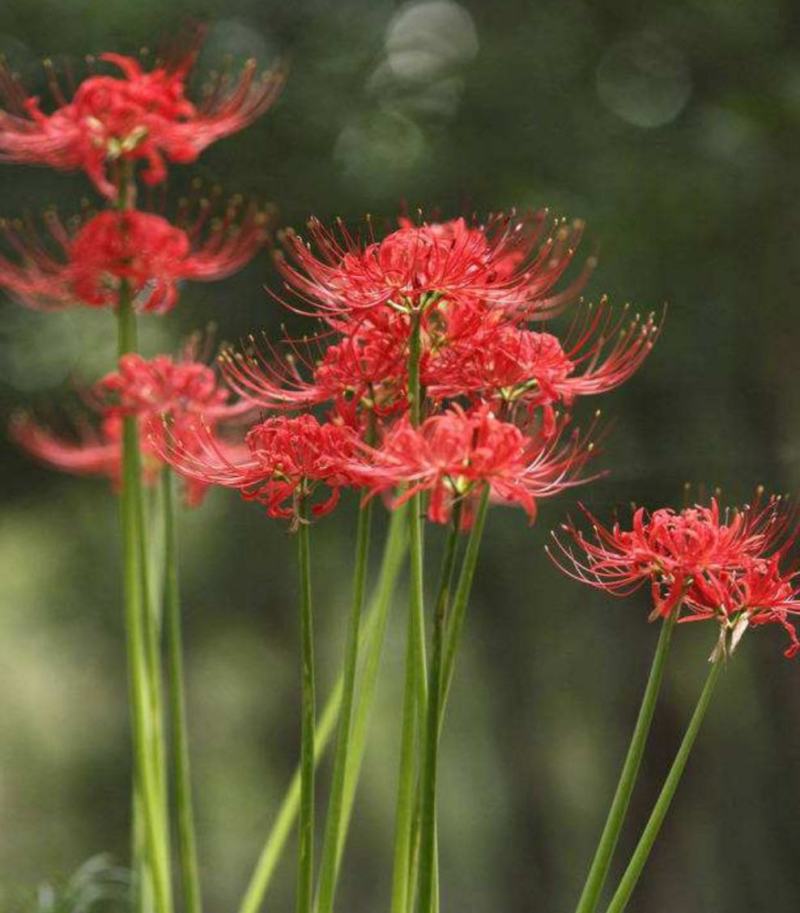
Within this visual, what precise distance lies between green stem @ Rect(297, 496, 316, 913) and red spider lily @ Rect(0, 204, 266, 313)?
0.22 meters

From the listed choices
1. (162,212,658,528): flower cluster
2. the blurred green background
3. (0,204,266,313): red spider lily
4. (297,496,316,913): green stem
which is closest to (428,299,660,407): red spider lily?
(162,212,658,528): flower cluster

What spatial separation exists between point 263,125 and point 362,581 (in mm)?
2319

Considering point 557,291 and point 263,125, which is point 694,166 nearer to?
point 557,291

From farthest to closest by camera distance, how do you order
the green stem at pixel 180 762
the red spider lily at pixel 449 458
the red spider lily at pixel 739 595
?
the green stem at pixel 180 762 → the red spider lily at pixel 739 595 → the red spider lily at pixel 449 458

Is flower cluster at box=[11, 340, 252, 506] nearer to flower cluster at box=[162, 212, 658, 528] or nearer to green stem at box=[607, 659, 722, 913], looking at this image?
flower cluster at box=[162, 212, 658, 528]

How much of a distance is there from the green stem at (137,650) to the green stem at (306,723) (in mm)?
119

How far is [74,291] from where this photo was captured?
1113mm

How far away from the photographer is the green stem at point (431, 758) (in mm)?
898

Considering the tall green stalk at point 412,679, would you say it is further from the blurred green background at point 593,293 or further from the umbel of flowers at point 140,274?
the blurred green background at point 593,293

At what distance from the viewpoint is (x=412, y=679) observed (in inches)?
37.6

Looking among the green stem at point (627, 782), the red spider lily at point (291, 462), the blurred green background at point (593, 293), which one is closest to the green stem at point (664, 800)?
the green stem at point (627, 782)

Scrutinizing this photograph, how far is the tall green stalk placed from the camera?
2.97 ft

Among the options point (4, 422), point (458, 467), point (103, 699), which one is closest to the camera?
point (458, 467)

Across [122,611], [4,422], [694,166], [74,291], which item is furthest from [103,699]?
[74,291]
